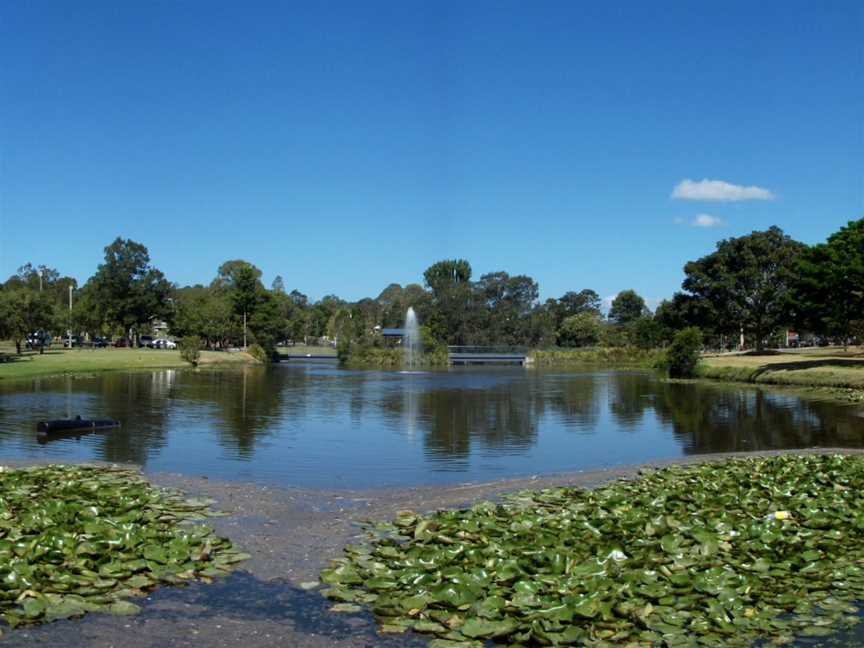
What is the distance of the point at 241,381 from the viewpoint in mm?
63906

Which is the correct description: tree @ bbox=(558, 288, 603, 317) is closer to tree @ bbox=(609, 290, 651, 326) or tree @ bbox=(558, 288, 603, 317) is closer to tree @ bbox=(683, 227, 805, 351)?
tree @ bbox=(609, 290, 651, 326)

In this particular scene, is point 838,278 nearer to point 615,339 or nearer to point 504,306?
point 615,339

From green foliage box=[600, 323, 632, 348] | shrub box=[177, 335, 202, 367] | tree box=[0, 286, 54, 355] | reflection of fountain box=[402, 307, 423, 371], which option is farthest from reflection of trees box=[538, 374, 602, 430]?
green foliage box=[600, 323, 632, 348]

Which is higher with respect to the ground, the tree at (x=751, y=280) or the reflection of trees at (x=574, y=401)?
the tree at (x=751, y=280)

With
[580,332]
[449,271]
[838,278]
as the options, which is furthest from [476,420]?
[449,271]

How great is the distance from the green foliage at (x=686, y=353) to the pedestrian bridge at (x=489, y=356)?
40.8 m

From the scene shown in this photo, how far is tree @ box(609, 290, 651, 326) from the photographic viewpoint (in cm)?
18738

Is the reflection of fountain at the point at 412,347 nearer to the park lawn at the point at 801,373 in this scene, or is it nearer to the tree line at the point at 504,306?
the tree line at the point at 504,306

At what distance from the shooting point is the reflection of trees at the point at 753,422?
2916 cm

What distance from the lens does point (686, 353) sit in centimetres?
7238

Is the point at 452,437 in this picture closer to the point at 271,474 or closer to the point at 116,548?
the point at 271,474

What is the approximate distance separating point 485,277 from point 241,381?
93220mm

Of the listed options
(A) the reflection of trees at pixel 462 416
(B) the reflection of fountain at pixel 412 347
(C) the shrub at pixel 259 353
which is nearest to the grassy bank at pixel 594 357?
(B) the reflection of fountain at pixel 412 347

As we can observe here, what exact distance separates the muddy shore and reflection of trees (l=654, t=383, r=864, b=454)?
1517 centimetres
